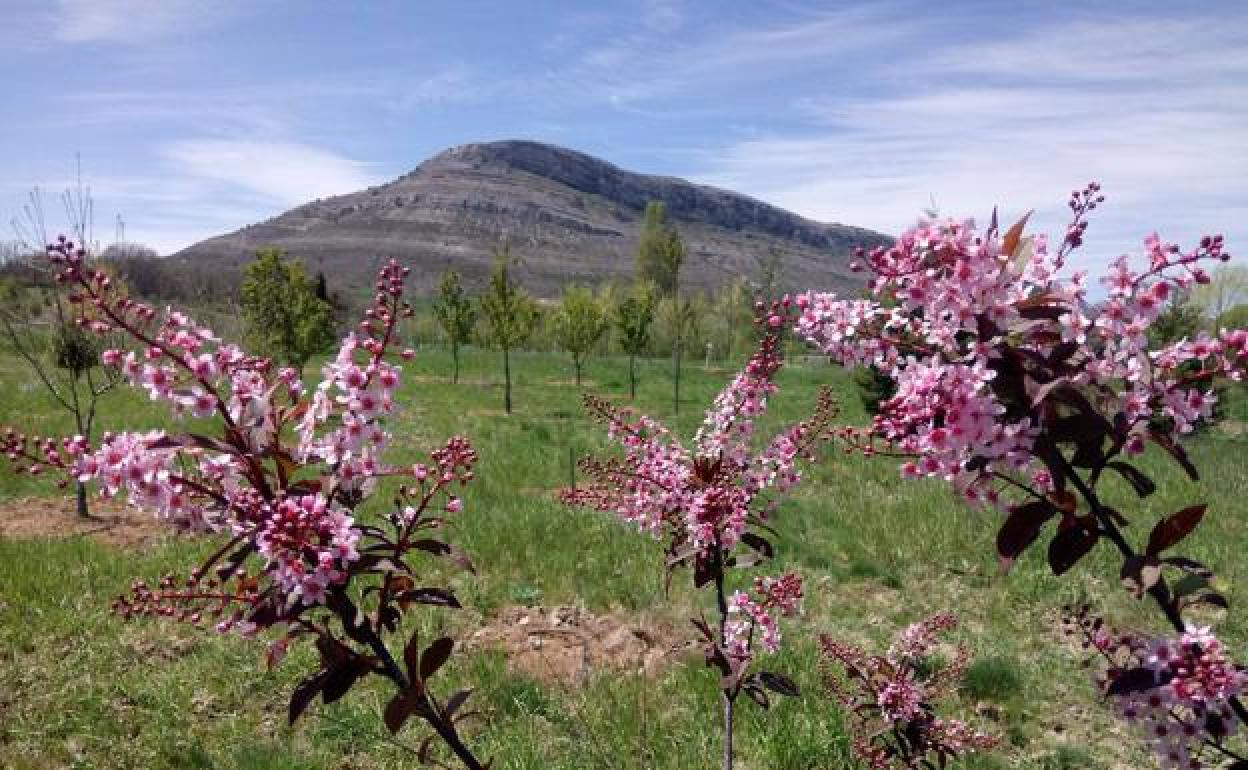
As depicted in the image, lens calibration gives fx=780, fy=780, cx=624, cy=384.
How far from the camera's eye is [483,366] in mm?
27547

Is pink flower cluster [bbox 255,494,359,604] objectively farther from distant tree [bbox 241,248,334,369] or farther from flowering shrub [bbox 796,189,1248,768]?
distant tree [bbox 241,248,334,369]

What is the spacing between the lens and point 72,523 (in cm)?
750

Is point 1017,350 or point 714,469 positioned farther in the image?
point 714,469

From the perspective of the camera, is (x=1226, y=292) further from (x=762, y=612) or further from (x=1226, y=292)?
(x=762, y=612)

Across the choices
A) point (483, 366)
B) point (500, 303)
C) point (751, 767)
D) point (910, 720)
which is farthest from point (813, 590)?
point (483, 366)

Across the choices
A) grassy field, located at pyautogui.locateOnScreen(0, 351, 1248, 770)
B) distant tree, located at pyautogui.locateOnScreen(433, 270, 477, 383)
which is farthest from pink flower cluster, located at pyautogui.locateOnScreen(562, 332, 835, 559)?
distant tree, located at pyautogui.locateOnScreen(433, 270, 477, 383)

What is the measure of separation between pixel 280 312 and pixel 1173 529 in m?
16.2

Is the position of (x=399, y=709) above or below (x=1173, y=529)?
below

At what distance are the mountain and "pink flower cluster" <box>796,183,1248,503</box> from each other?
64924mm

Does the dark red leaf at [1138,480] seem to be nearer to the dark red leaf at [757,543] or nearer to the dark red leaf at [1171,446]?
the dark red leaf at [1171,446]

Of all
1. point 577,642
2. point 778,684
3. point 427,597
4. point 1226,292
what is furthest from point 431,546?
point 1226,292

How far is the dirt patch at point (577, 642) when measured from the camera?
15.4 feet

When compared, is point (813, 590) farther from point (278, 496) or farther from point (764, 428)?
point (764, 428)

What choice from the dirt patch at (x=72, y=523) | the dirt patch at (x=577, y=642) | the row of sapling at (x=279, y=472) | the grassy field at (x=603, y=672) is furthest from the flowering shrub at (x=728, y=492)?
the dirt patch at (x=72, y=523)
